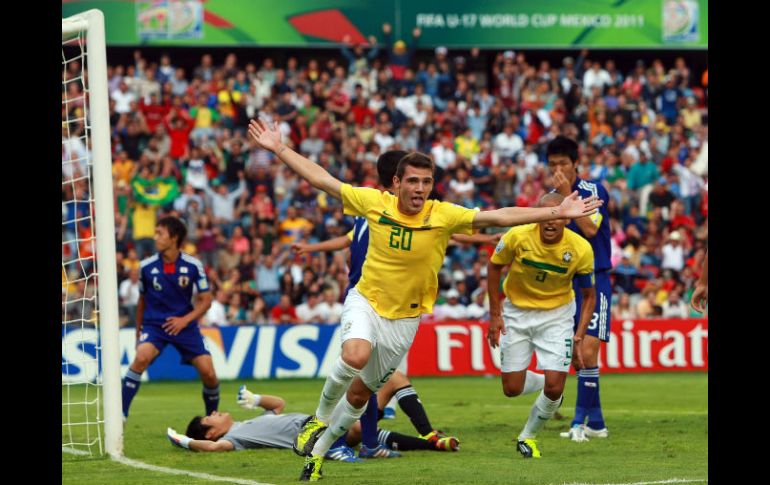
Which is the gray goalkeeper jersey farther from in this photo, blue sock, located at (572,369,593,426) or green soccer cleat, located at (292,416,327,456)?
blue sock, located at (572,369,593,426)

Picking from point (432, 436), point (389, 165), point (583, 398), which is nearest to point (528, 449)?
point (432, 436)

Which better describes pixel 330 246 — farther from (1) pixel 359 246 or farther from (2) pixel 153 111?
(2) pixel 153 111

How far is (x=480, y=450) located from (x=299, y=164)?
3.50m

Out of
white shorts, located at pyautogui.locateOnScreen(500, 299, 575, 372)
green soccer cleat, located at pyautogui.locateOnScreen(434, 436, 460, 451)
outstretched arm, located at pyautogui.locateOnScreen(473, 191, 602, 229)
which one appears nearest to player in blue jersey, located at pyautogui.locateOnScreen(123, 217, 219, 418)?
green soccer cleat, located at pyautogui.locateOnScreen(434, 436, 460, 451)

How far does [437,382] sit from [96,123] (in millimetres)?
10354

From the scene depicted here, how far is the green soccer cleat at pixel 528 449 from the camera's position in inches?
399

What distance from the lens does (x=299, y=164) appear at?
8.76 meters

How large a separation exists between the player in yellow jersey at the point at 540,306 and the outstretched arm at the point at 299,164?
2.19 metres

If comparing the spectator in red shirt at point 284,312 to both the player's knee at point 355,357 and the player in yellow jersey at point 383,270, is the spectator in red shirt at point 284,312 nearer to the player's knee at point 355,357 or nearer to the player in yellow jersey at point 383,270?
the player in yellow jersey at point 383,270

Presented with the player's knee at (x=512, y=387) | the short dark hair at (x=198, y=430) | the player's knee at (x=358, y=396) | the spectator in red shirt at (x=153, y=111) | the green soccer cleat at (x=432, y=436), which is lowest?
the green soccer cleat at (x=432, y=436)

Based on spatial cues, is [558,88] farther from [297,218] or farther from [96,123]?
[96,123]

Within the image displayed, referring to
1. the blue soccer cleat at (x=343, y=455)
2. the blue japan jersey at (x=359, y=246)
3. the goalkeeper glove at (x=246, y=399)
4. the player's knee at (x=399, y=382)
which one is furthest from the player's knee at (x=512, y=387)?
the goalkeeper glove at (x=246, y=399)
